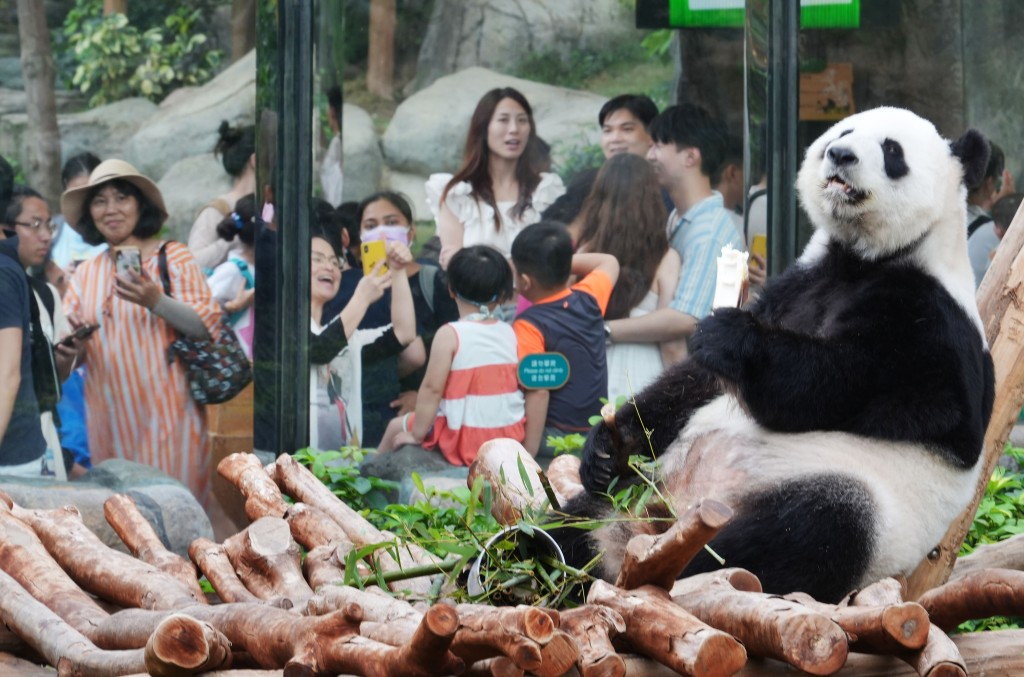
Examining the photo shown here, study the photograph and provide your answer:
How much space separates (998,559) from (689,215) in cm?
262

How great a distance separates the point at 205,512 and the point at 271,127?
1682 millimetres

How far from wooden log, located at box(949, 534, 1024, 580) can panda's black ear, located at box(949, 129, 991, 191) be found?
1013mm

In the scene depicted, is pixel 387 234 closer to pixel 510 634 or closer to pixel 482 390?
pixel 482 390

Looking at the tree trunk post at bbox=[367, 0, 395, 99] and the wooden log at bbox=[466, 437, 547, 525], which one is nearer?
the wooden log at bbox=[466, 437, 547, 525]

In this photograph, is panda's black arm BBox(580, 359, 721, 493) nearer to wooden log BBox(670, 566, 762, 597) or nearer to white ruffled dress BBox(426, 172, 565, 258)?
wooden log BBox(670, 566, 762, 597)

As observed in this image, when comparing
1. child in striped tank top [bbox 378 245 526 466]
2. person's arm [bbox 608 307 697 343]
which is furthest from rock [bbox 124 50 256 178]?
person's arm [bbox 608 307 697 343]

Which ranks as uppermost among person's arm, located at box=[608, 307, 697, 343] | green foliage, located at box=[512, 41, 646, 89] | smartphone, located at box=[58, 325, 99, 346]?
green foliage, located at box=[512, 41, 646, 89]

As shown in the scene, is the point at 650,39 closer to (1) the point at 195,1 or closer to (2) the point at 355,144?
(2) the point at 355,144

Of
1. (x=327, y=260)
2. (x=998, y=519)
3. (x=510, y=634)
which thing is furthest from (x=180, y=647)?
(x=327, y=260)

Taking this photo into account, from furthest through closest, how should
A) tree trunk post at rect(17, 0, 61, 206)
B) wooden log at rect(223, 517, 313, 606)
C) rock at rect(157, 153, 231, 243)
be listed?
rock at rect(157, 153, 231, 243), tree trunk post at rect(17, 0, 61, 206), wooden log at rect(223, 517, 313, 606)

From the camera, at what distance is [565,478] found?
4238mm

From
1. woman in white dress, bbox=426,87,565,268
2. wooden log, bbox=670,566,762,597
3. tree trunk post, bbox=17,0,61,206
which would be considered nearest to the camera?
wooden log, bbox=670,566,762,597

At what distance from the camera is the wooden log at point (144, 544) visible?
141 inches

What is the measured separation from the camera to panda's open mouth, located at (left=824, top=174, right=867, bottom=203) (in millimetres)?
3383
